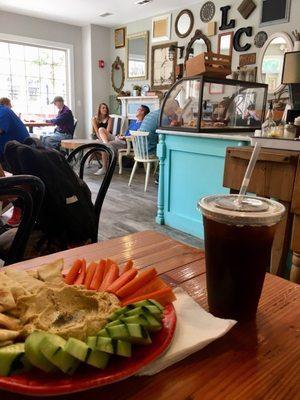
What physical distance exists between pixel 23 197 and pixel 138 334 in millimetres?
852

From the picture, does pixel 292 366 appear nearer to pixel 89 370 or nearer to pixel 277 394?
pixel 277 394

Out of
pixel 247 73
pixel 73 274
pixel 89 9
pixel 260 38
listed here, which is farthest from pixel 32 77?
pixel 73 274

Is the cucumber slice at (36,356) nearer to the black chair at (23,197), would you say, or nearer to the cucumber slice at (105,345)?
the cucumber slice at (105,345)

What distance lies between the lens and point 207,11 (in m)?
5.45

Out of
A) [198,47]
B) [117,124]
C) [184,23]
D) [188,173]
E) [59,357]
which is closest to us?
[59,357]

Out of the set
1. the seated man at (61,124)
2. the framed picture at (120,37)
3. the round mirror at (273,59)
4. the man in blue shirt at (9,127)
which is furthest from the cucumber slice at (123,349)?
the framed picture at (120,37)

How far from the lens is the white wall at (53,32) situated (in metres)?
6.59

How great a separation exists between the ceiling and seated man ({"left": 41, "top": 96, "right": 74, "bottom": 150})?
159cm

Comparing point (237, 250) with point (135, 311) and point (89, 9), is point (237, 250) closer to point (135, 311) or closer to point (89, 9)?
point (135, 311)

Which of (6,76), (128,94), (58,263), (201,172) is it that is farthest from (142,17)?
(58,263)

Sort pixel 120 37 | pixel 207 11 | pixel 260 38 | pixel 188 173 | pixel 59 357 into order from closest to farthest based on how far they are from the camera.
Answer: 1. pixel 59 357
2. pixel 188 173
3. pixel 260 38
4. pixel 207 11
5. pixel 120 37

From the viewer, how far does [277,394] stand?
1.40 feet

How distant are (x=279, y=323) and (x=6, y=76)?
24.6 feet

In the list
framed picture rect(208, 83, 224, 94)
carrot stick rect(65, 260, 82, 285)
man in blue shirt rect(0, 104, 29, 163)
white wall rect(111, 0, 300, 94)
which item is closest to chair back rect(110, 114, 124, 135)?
white wall rect(111, 0, 300, 94)
